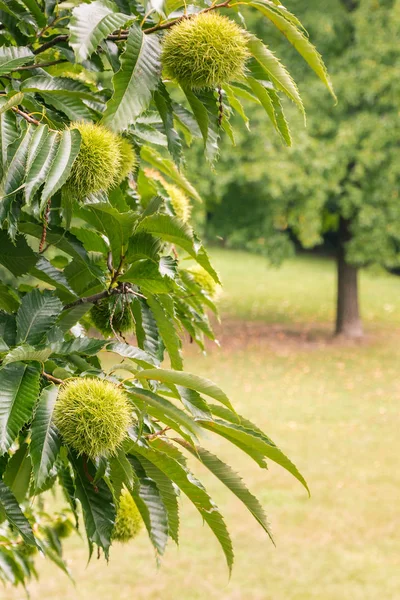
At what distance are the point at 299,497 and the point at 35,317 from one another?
18.1 ft

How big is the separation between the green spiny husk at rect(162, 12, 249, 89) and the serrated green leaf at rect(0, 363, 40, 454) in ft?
1.51

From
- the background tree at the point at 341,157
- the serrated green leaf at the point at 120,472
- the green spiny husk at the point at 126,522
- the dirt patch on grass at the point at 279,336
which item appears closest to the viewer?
the serrated green leaf at the point at 120,472

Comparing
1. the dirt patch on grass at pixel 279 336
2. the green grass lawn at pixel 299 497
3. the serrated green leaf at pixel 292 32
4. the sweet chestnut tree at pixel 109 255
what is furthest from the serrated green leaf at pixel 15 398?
the dirt patch on grass at pixel 279 336

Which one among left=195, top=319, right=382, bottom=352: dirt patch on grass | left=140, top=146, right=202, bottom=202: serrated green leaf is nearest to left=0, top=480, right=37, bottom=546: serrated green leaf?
left=140, top=146, right=202, bottom=202: serrated green leaf

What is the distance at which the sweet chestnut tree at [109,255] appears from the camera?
1039 mm

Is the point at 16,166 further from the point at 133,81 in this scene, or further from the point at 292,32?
the point at 292,32

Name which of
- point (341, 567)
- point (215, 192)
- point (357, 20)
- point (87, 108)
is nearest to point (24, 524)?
point (87, 108)

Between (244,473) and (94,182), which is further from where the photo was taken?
(244,473)

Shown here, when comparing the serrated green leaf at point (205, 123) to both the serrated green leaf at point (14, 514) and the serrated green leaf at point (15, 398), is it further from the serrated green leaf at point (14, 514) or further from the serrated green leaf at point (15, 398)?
the serrated green leaf at point (14, 514)

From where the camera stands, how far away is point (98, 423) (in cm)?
102

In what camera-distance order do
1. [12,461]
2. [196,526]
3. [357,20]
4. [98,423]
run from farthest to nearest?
[357,20] < [196,526] < [12,461] < [98,423]

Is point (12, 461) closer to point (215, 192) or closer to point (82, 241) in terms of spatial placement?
point (82, 241)

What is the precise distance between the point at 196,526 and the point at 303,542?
2.81ft

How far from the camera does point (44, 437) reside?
1013 millimetres
